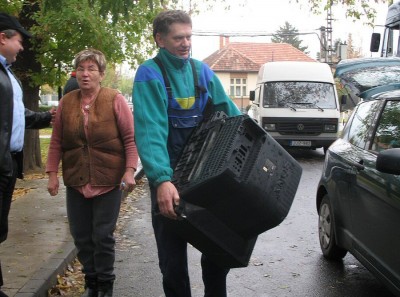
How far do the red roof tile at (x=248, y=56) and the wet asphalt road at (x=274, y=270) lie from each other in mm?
53499

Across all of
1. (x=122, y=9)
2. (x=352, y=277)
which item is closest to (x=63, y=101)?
(x=122, y=9)

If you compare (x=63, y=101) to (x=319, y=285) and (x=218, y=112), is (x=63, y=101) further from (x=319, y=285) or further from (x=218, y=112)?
(x=319, y=285)

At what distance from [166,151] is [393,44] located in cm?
1030

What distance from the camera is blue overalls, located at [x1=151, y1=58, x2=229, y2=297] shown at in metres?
3.21

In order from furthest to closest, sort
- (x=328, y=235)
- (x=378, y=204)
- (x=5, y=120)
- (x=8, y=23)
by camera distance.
→ 1. (x=328, y=235)
2. (x=378, y=204)
3. (x=8, y=23)
4. (x=5, y=120)

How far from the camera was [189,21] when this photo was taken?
3180 mm

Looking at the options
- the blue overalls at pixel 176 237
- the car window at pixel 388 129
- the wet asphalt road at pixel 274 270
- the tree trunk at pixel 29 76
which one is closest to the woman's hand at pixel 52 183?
the wet asphalt road at pixel 274 270

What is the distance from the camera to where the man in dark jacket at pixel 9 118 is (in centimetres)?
343

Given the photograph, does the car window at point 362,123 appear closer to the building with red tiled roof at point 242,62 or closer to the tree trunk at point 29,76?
the tree trunk at point 29,76

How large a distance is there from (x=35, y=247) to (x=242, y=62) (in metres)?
56.8

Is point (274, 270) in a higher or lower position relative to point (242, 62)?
higher

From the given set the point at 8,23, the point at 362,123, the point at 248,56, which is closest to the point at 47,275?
the point at 8,23

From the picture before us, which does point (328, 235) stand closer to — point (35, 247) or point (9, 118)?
point (35, 247)

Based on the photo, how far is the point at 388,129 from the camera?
4625 mm
